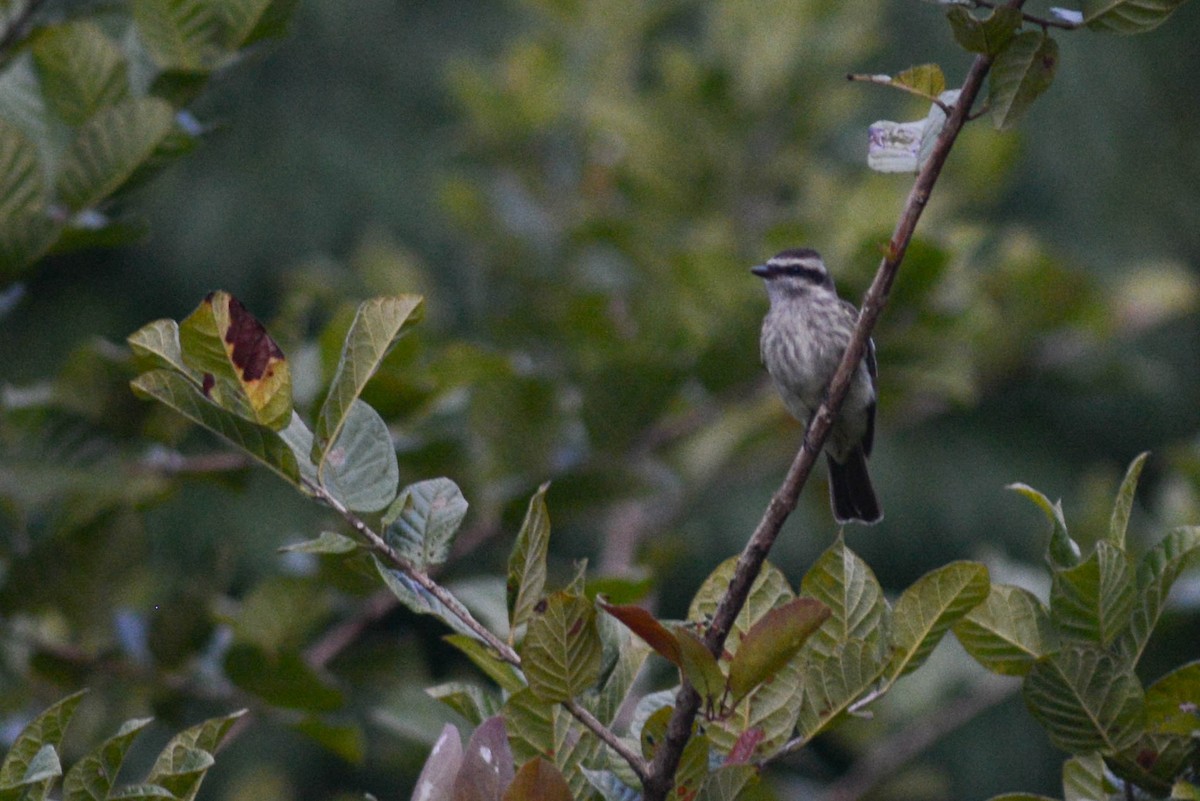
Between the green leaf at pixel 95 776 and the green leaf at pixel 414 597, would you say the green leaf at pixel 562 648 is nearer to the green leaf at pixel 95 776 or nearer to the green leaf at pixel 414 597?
the green leaf at pixel 414 597

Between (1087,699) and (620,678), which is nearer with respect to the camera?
(1087,699)

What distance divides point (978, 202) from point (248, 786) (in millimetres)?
3161

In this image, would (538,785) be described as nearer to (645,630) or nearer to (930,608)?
(645,630)

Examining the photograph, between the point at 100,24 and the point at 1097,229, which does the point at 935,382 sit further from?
the point at 1097,229

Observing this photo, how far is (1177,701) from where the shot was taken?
1978 millimetres

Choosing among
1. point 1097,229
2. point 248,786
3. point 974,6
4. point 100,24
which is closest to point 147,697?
point 248,786

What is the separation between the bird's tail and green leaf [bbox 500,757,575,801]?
218 centimetres

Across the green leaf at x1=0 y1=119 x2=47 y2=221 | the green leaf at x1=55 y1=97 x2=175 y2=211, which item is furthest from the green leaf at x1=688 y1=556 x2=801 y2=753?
the green leaf at x1=0 y1=119 x2=47 y2=221

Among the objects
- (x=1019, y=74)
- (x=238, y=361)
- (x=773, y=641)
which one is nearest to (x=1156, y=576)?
(x=773, y=641)

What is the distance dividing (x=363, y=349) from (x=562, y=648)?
1.44 ft

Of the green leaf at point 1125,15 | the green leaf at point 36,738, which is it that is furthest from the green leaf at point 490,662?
the green leaf at point 1125,15

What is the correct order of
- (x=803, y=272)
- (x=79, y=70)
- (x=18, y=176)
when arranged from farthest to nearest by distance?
(x=803, y=272), (x=79, y=70), (x=18, y=176)

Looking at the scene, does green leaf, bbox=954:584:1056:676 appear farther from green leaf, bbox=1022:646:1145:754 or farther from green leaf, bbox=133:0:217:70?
green leaf, bbox=133:0:217:70

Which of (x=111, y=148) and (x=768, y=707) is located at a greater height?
(x=111, y=148)
